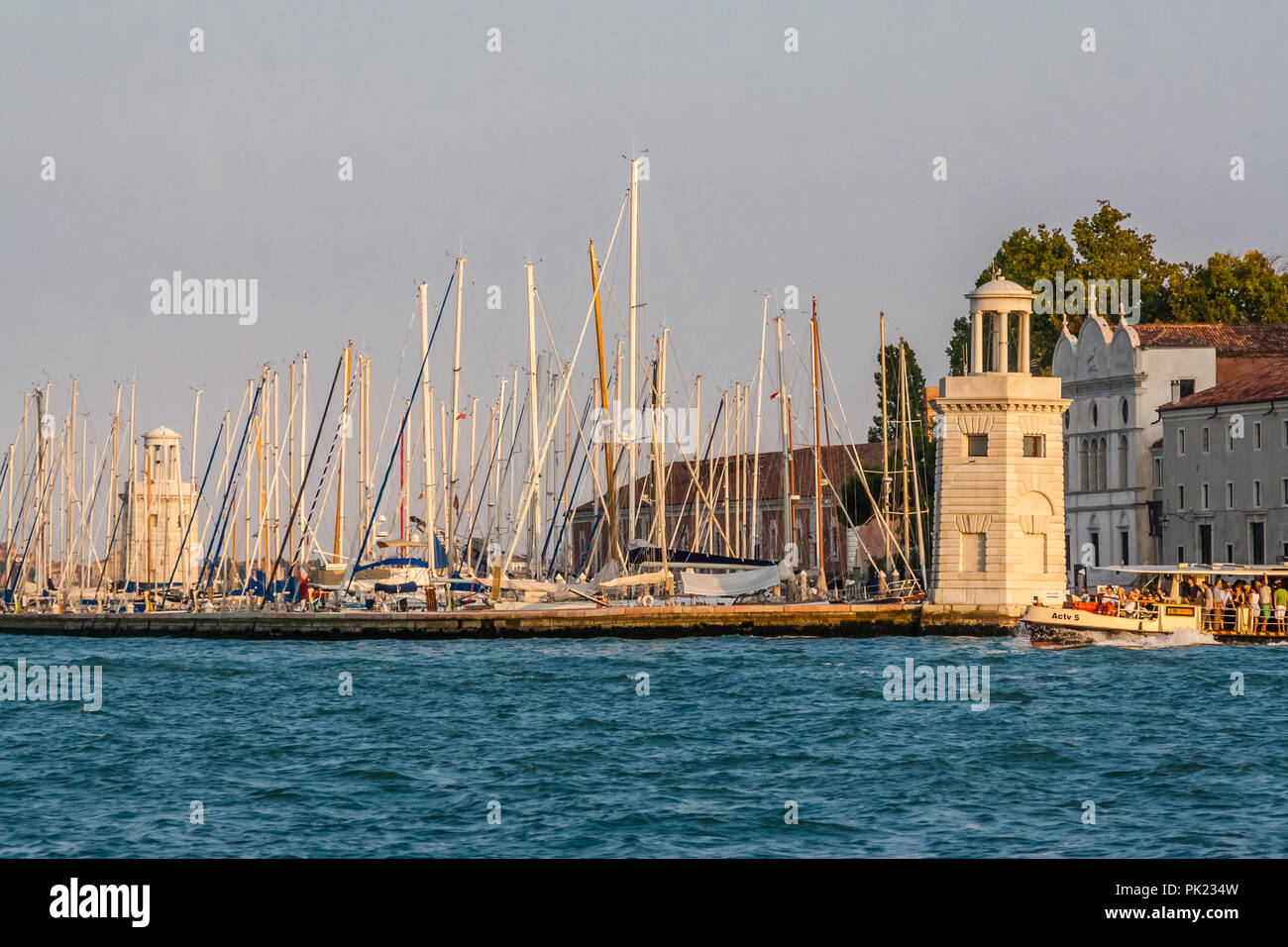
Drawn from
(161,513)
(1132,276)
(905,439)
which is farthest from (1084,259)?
(161,513)

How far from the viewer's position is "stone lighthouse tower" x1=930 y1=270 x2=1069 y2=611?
50844 mm

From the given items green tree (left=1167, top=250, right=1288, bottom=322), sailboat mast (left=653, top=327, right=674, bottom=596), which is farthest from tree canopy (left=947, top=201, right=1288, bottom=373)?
sailboat mast (left=653, top=327, right=674, bottom=596)

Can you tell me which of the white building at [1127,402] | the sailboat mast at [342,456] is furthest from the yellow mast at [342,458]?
the white building at [1127,402]

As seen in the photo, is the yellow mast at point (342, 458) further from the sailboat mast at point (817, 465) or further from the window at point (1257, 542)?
the window at point (1257, 542)

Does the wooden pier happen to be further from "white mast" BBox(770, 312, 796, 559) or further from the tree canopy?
the tree canopy

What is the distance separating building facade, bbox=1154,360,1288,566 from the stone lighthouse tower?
55.5 ft

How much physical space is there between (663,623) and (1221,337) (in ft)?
107

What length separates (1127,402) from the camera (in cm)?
7556

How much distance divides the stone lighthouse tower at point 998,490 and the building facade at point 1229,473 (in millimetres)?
16931

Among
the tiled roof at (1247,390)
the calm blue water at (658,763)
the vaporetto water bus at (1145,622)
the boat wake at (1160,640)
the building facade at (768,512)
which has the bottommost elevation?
the calm blue water at (658,763)

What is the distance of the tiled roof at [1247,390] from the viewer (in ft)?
216

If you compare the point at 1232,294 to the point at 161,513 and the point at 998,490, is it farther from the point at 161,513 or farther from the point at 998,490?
the point at 161,513
